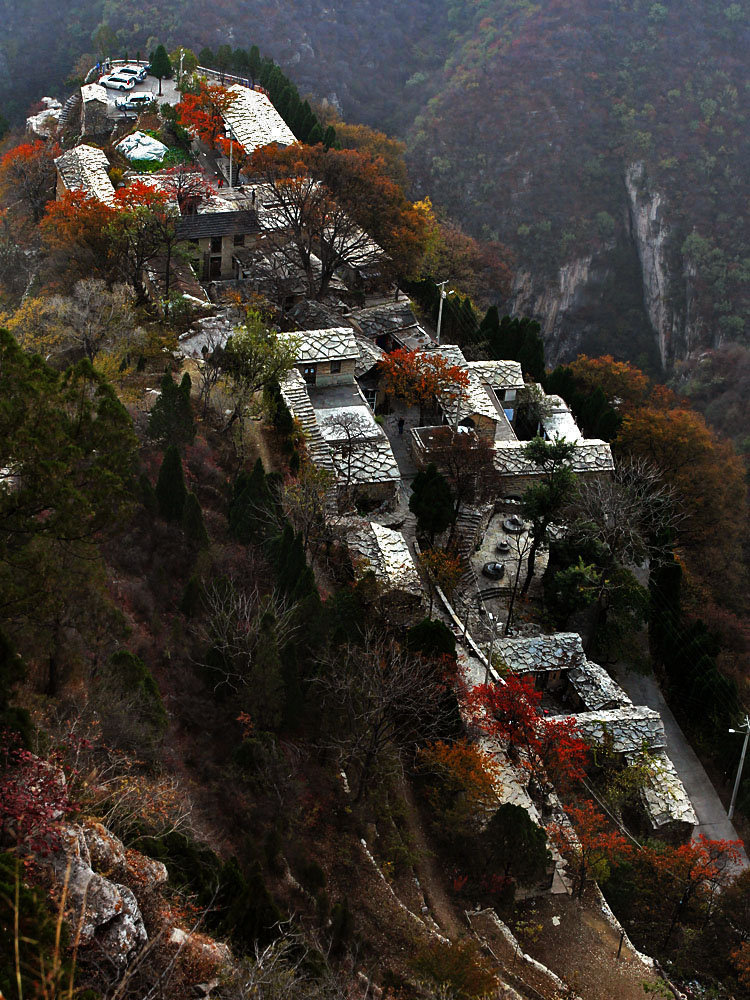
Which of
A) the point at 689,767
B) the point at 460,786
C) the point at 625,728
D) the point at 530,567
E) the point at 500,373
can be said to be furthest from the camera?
the point at 500,373

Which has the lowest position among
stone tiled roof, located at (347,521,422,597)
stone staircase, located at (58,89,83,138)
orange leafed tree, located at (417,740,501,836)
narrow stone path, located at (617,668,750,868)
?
narrow stone path, located at (617,668,750,868)

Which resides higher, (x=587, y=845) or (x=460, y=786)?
(x=460, y=786)

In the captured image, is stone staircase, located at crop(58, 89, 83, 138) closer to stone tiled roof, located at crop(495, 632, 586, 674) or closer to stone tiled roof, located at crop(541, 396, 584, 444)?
stone tiled roof, located at crop(541, 396, 584, 444)

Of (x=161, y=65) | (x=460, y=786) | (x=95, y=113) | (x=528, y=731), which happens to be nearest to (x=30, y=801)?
(x=460, y=786)

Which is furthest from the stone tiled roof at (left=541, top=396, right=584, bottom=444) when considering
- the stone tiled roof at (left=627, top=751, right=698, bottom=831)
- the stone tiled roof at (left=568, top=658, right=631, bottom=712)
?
the stone tiled roof at (left=627, top=751, right=698, bottom=831)

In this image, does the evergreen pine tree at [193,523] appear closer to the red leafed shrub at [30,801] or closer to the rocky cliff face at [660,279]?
the red leafed shrub at [30,801]

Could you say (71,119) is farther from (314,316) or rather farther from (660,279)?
(660,279)

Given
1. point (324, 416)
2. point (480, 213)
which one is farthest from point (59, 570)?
point (480, 213)
